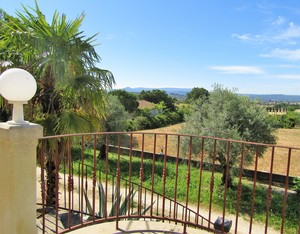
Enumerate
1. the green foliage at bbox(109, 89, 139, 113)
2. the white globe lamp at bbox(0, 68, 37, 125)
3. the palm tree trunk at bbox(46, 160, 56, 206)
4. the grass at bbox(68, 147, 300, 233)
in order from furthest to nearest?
1. the green foliage at bbox(109, 89, 139, 113)
2. the grass at bbox(68, 147, 300, 233)
3. the palm tree trunk at bbox(46, 160, 56, 206)
4. the white globe lamp at bbox(0, 68, 37, 125)

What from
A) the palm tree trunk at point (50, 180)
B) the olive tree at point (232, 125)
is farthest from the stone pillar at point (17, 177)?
the olive tree at point (232, 125)

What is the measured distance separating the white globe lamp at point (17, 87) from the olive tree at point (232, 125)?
8.26 m

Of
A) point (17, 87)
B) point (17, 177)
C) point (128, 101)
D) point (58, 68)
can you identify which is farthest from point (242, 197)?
point (128, 101)

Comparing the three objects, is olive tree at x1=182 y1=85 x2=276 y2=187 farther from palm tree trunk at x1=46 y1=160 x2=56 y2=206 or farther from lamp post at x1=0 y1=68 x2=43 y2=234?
lamp post at x1=0 y1=68 x2=43 y2=234

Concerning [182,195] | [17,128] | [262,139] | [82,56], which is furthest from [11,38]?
Result: [262,139]

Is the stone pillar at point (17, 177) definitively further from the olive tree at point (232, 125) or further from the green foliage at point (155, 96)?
the green foliage at point (155, 96)

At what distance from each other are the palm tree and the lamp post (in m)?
2.44

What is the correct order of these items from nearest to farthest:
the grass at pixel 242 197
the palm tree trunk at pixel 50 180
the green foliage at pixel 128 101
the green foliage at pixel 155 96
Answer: the palm tree trunk at pixel 50 180 < the grass at pixel 242 197 < the green foliage at pixel 128 101 < the green foliage at pixel 155 96

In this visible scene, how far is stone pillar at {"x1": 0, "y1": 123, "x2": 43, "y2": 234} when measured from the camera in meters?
1.44

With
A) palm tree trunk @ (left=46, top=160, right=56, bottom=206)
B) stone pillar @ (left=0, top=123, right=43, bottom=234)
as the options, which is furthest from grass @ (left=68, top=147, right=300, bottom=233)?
stone pillar @ (left=0, top=123, right=43, bottom=234)

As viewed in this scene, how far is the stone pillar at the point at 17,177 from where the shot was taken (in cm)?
144

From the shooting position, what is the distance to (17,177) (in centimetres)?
146

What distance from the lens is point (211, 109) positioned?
1035 centimetres

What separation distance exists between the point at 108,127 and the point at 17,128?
474 inches
